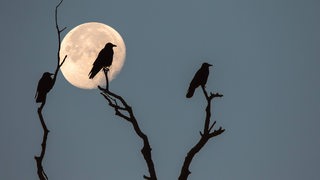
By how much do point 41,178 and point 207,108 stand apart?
3.74m

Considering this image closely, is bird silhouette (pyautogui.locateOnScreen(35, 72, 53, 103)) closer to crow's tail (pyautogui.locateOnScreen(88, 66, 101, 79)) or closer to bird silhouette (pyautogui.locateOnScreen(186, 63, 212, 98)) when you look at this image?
crow's tail (pyautogui.locateOnScreen(88, 66, 101, 79))

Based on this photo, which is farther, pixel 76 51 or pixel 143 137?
pixel 76 51

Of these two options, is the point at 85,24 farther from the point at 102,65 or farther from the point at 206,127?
the point at 206,127

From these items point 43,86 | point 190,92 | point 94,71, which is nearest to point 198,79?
point 190,92

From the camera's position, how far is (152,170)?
40.0ft

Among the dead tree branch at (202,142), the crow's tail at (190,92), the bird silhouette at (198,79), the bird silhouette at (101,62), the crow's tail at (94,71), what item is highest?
the bird silhouette at (101,62)

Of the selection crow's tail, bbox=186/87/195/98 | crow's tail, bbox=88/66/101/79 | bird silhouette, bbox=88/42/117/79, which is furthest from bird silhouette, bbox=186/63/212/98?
crow's tail, bbox=88/66/101/79

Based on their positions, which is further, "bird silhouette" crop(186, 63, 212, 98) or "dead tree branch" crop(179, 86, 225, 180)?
"bird silhouette" crop(186, 63, 212, 98)

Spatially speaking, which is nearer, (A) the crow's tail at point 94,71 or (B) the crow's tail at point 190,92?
(B) the crow's tail at point 190,92

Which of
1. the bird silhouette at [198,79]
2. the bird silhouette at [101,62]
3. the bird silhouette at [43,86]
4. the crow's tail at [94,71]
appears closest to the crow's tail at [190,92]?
the bird silhouette at [198,79]

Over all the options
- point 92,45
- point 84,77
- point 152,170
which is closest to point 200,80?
point 152,170

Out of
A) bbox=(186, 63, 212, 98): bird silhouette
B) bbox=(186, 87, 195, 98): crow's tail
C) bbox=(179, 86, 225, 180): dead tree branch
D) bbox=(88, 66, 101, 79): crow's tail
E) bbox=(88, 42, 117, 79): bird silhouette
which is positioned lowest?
bbox=(179, 86, 225, 180): dead tree branch

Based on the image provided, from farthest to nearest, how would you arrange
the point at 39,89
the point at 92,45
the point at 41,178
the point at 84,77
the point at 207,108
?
the point at 84,77, the point at 92,45, the point at 39,89, the point at 207,108, the point at 41,178

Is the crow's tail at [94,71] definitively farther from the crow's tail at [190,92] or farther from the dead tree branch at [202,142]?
the dead tree branch at [202,142]
